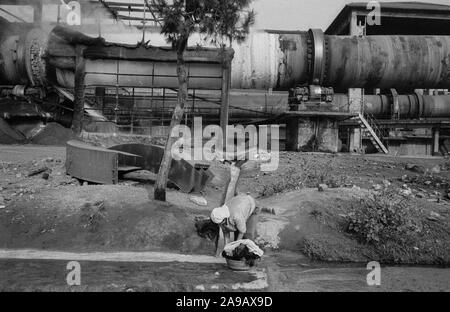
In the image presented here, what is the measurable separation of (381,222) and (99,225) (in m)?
4.22

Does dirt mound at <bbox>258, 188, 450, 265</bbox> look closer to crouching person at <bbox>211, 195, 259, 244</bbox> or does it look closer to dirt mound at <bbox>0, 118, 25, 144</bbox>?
crouching person at <bbox>211, 195, 259, 244</bbox>

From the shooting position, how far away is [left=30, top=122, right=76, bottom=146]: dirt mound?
1485cm

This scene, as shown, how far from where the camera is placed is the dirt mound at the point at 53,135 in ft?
48.7

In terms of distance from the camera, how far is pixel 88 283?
4801 millimetres

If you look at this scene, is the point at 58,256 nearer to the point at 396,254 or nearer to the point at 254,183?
the point at 396,254

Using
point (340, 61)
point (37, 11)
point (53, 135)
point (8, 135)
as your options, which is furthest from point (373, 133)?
point (37, 11)

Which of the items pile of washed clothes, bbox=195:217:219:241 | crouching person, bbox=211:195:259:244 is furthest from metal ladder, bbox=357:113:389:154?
crouching person, bbox=211:195:259:244

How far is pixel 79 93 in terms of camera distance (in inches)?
579

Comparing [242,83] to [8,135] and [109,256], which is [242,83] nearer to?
[8,135]

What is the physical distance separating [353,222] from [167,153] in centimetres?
315

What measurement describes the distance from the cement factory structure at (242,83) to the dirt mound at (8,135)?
5 centimetres

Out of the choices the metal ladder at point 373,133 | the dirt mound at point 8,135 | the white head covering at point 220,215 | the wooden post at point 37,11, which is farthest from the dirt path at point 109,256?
the wooden post at point 37,11

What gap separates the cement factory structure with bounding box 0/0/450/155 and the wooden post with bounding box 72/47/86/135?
34mm

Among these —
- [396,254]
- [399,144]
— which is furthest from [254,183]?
[399,144]
